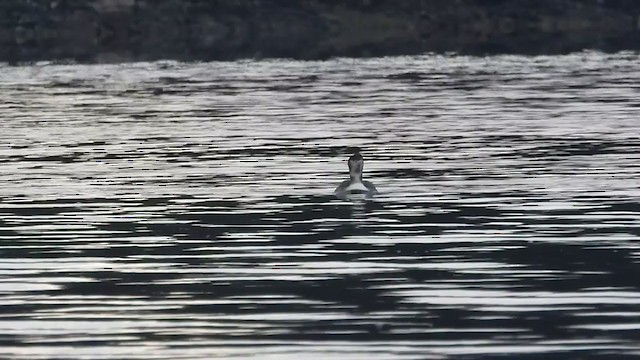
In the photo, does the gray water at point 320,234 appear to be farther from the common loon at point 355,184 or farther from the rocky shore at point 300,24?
the rocky shore at point 300,24

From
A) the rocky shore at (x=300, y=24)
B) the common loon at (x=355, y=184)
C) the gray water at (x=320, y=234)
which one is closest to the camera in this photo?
the gray water at (x=320, y=234)

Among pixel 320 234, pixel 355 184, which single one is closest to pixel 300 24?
pixel 355 184

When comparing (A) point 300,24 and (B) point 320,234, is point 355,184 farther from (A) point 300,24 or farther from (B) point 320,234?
(A) point 300,24

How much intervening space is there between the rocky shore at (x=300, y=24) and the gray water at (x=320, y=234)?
66.9 m

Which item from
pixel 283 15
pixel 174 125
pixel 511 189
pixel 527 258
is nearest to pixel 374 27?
pixel 283 15

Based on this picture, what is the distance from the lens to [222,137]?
163 feet

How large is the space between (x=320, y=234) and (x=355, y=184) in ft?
18.3

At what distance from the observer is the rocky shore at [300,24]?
420ft

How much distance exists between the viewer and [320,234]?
2864 cm

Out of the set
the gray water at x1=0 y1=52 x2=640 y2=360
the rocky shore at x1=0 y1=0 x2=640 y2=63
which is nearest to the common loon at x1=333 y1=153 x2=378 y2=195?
the gray water at x1=0 y1=52 x2=640 y2=360

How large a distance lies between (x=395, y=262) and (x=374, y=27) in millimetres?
128914

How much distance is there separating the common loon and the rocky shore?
8541cm

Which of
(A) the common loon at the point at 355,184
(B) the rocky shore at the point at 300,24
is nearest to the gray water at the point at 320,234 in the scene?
(A) the common loon at the point at 355,184

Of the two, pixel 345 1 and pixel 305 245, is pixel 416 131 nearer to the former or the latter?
pixel 305 245
